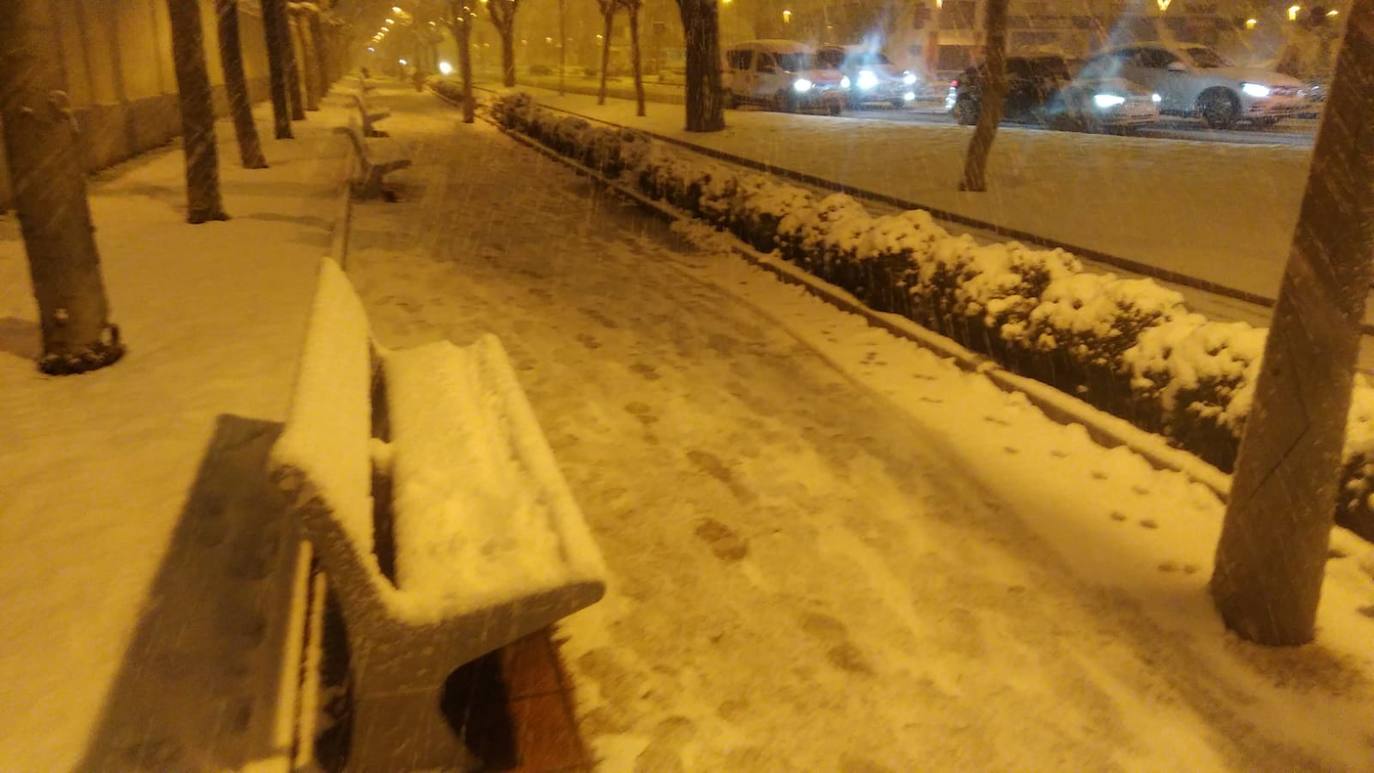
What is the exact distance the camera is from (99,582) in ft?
12.0

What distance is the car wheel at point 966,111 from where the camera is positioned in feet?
76.5

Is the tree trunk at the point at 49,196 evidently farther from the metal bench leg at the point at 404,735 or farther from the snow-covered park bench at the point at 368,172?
the snow-covered park bench at the point at 368,172

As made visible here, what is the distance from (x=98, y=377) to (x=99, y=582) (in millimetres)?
2571

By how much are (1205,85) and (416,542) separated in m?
24.6

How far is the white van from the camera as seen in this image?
29531mm

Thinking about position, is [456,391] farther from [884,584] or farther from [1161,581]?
[1161,581]

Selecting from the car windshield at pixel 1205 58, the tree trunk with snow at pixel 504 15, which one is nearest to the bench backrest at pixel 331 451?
the car windshield at pixel 1205 58

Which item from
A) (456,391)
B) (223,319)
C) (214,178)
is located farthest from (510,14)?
(456,391)

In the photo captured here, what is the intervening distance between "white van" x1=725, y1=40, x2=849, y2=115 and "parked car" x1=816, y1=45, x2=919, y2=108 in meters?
0.76

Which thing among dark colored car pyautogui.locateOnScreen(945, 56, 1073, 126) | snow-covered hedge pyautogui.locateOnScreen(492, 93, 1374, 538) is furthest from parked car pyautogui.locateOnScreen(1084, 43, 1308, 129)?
snow-covered hedge pyautogui.locateOnScreen(492, 93, 1374, 538)

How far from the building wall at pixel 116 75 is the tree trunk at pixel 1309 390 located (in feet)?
38.9

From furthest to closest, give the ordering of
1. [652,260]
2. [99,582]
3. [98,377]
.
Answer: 1. [652,260]
2. [98,377]
3. [99,582]

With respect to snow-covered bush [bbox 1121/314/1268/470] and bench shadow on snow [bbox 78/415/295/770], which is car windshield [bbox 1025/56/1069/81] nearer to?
snow-covered bush [bbox 1121/314/1268/470]

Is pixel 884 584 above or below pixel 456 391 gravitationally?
below
